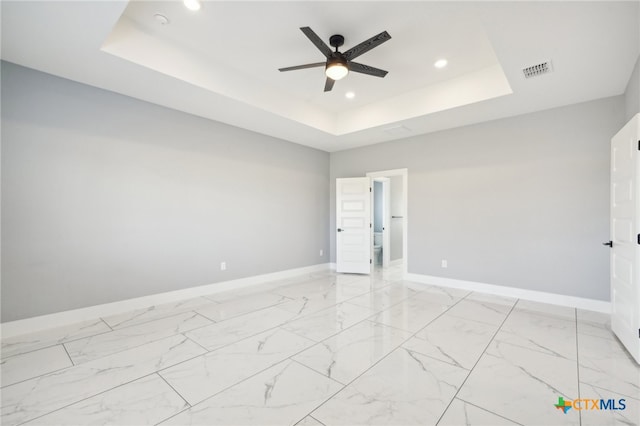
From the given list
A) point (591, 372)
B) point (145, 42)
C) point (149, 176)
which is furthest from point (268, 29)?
point (591, 372)

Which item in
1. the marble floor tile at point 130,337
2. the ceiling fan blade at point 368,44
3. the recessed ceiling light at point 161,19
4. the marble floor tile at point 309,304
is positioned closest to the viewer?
the ceiling fan blade at point 368,44

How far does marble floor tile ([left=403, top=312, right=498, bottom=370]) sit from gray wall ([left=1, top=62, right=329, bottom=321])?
10.2 ft

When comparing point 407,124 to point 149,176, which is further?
point 407,124

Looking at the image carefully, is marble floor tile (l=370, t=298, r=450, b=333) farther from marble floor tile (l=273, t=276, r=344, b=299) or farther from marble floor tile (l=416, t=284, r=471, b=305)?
marble floor tile (l=273, t=276, r=344, b=299)

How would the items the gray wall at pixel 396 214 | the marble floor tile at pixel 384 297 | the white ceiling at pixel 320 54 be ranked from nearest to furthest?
the white ceiling at pixel 320 54
the marble floor tile at pixel 384 297
the gray wall at pixel 396 214

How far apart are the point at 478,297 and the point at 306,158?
161 inches

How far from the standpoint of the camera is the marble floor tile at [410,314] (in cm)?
314

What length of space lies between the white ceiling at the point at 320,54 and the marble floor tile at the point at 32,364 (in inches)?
112

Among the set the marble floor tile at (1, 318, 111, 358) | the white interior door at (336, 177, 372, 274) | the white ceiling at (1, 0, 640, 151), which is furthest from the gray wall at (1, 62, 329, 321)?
the white interior door at (336, 177, 372, 274)

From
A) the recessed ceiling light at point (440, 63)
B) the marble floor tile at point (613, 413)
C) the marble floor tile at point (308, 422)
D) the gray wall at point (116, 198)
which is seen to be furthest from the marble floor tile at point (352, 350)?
the recessed ceiling light at point (440, 63)

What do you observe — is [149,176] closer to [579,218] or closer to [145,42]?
[145,42]

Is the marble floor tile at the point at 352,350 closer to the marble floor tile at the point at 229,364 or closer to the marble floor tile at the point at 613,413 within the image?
the marble floor tile at the point at 229,364

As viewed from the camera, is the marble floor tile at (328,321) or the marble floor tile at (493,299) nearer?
the marble floor tile at (328,321)

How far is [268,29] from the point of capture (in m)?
2.81
